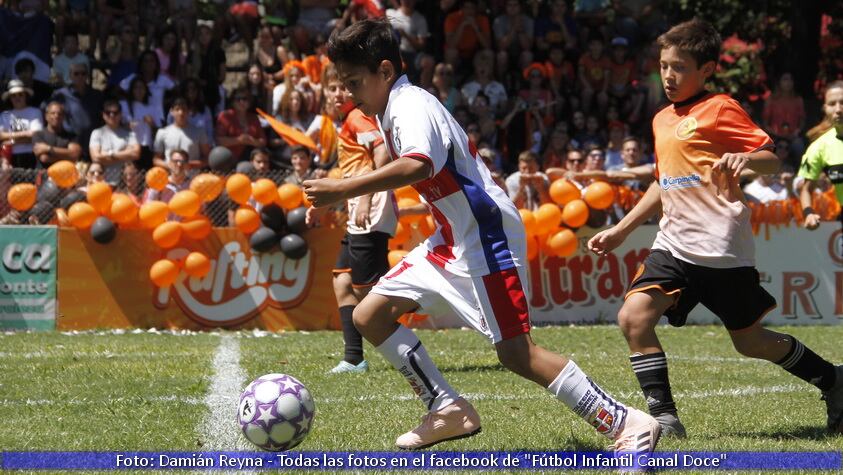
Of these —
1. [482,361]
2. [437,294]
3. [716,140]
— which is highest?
[716,140]

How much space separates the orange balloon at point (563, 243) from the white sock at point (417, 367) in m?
7.35

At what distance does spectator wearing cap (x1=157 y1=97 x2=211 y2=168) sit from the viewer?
539 inches

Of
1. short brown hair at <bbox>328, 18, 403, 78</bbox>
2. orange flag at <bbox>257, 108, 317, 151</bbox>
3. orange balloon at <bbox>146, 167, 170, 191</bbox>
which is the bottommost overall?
orange flag at <bbox>257, 108, 317, 151</bbox>

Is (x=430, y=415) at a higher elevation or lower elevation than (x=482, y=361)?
higher

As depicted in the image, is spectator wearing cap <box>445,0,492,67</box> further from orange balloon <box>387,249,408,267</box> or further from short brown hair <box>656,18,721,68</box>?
short brown hair <box>656,18,721,68</box>

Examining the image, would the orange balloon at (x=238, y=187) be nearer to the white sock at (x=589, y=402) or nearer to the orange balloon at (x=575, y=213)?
the orange balloon at (x=575, y=213)

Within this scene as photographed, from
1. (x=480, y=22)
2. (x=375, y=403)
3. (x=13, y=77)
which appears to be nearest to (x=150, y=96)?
(x=13, y=77)

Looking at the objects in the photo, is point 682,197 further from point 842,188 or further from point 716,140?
point 842,188

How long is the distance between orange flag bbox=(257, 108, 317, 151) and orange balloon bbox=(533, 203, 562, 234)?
9.51 ft

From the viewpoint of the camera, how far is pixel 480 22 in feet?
54.9

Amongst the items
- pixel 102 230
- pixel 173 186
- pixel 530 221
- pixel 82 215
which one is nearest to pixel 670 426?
pixel 530 221

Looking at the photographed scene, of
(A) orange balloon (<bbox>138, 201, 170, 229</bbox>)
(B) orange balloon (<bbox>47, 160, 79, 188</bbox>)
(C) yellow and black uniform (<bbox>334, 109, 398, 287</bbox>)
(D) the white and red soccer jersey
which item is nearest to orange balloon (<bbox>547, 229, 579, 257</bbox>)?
(A) orange balloon (<bbox>138, 201, 170, 229</bbox>)

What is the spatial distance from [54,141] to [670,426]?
32.9ft

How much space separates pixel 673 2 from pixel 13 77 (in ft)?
37.2
